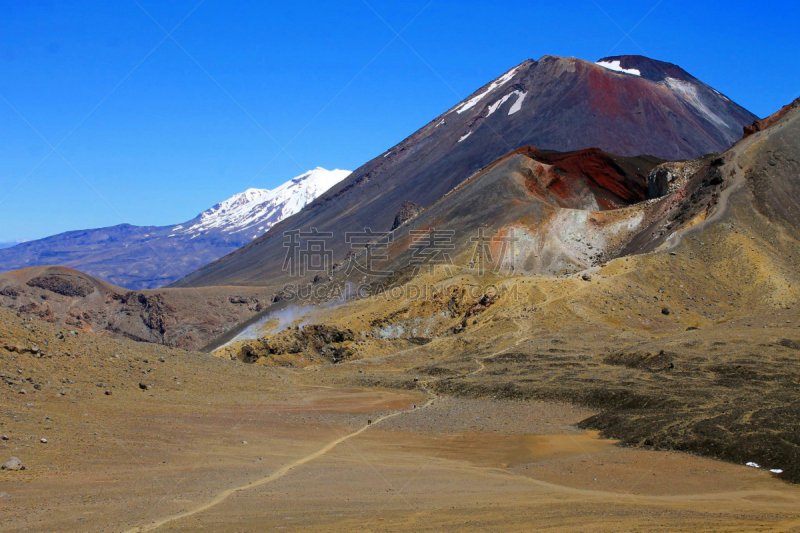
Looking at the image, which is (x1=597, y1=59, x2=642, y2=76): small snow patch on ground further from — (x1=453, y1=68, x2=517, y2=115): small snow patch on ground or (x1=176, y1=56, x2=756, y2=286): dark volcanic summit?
(x1=453, y1=68, x2=517, y2=115): small snow patch on ground

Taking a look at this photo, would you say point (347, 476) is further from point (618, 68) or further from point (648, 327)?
point (618, 68)

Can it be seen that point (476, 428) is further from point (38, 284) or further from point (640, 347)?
point (38, 284)

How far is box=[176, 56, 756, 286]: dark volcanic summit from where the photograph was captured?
10825cm

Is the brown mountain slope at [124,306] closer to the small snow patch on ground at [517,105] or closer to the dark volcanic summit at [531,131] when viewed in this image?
the dark volcanic summit at [531,131]

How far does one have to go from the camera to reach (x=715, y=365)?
26.0 metres

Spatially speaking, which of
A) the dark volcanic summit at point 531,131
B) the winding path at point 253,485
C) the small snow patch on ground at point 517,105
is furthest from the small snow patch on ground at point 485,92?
the winding path at point 253,485

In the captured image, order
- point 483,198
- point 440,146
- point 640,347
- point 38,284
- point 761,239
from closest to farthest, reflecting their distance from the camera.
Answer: point 640,347 < point 761,239 < point 483,198 < point 38,284 < point 440,146

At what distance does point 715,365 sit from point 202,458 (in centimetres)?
1901

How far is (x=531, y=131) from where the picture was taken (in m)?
116

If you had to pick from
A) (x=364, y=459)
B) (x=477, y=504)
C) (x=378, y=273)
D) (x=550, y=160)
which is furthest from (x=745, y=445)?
(x=550, y=160)

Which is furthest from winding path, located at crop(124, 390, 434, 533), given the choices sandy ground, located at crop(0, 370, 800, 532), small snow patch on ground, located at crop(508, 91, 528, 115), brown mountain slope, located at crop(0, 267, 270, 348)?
small snow patch on ground, located at crop(508, 91, 528, 115)

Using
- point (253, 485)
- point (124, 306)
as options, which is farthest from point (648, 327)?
point (124, 306)

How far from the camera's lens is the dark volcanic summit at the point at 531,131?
355 ft

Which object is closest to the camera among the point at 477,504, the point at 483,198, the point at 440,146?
the point at 477,504
